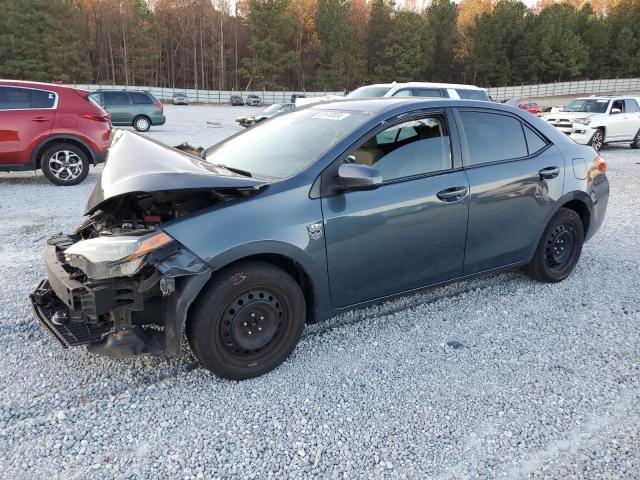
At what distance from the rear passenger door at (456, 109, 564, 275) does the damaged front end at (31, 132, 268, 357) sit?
1775mm

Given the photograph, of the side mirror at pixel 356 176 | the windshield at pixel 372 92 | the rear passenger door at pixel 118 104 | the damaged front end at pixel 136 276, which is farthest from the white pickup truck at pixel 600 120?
the rear passenger door at pixel 118 104

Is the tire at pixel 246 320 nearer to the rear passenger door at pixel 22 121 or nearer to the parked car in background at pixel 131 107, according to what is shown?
the rear passenger door at pixel 22 121

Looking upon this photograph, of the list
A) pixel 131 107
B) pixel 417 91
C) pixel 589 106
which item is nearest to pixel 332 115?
pixel 417 91

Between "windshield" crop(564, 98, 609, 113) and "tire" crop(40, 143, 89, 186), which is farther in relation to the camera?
"windshield" crop(564, 98, 609, 113)

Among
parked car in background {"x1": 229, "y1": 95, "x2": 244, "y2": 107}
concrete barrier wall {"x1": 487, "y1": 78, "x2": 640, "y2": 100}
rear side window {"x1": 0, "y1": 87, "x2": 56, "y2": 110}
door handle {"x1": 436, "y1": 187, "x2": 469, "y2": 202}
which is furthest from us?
concrete barrier wall {"x1": 487, "y1": 78, "x2": 640, "y2": 100}

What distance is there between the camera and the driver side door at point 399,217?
3.12 meters

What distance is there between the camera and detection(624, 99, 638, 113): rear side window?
1559cm

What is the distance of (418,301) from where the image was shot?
13.5ft

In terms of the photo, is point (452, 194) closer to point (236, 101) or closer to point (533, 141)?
point (533, 141)

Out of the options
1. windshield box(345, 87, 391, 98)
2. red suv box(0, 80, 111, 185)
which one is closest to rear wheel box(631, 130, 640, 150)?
windshield box(345, 87, 391, 98)

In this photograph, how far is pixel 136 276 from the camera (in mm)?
2621

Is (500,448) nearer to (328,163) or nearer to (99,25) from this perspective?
(328,163)

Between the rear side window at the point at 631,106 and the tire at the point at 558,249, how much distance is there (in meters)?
13.7

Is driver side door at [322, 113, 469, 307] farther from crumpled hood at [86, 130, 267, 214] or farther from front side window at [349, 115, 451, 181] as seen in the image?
crumpled hood at [86, 130, 267, 214]
